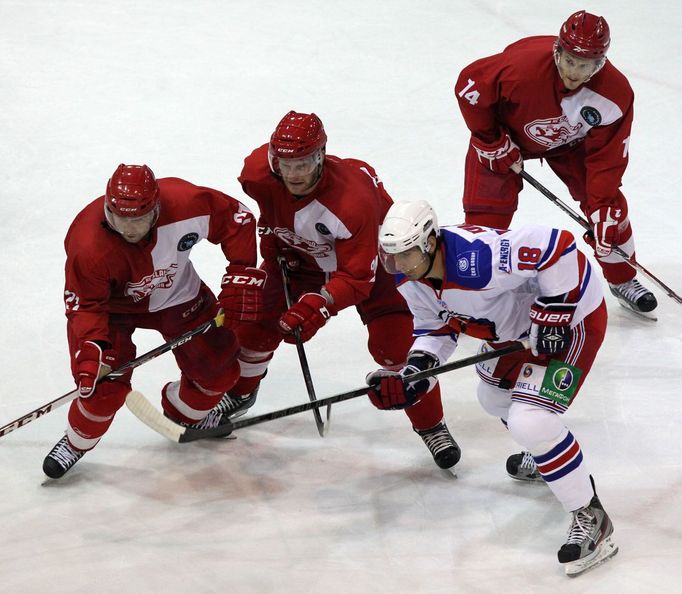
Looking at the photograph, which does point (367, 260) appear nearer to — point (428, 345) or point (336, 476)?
point (428, 345)

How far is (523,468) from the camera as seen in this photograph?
3586 millimetres

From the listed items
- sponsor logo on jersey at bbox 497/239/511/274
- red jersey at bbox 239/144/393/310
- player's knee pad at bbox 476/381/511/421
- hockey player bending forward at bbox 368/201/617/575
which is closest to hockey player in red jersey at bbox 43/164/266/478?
red jersey at bbox 239/144/393/310

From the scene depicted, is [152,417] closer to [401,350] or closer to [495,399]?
[401,350]

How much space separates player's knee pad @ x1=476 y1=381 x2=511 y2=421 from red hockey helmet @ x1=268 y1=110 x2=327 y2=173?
2.94ft

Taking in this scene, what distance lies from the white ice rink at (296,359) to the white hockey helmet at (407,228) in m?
0.95

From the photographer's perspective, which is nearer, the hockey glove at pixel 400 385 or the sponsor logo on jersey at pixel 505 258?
the sponsor logo on jersey at pixel 505 258

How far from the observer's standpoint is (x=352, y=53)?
6582 millimetres

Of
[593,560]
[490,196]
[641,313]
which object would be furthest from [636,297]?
[593,560]

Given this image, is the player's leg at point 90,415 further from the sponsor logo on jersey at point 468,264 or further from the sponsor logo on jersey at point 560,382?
the sponsor logo on jersey at point 560,382

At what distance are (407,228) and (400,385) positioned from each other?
0.52 metres

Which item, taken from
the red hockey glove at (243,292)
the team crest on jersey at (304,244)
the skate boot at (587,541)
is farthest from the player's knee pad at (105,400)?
the skate boot at (587,541)

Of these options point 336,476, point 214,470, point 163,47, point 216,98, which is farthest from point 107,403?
point 163,47

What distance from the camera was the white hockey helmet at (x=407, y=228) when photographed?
2.95 m

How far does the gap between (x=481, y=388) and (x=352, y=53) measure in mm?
3557
